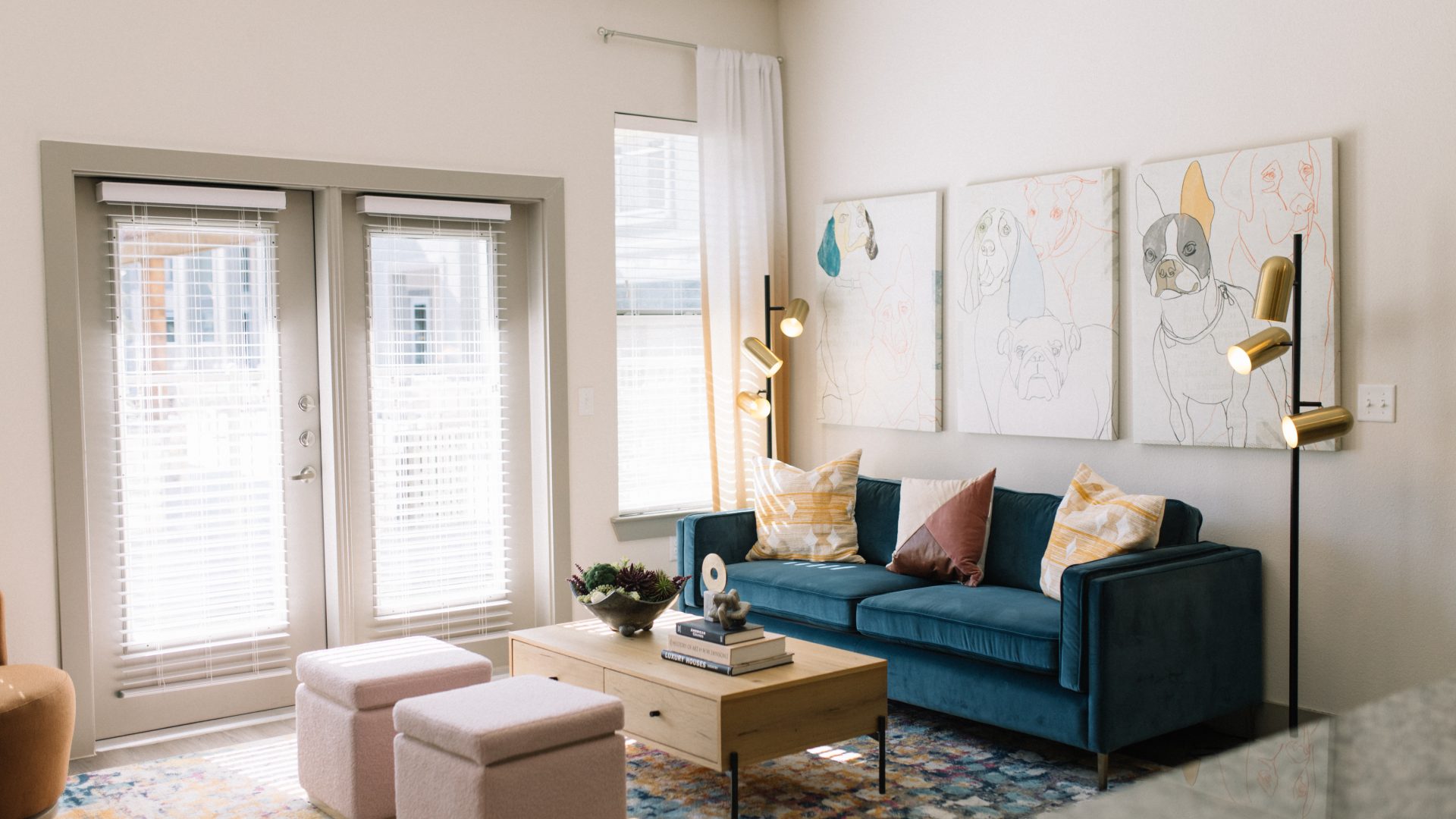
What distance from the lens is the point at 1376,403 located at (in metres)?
3.71

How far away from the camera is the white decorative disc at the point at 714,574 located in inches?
146

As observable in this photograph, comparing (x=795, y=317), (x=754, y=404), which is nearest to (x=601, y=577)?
(x=754, y=404)

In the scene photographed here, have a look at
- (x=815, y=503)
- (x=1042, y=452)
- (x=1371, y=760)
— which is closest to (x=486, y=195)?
(x=815, y=503)

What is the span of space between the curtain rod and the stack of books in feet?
9.51

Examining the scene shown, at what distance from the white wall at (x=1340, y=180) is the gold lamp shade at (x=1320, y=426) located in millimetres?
353

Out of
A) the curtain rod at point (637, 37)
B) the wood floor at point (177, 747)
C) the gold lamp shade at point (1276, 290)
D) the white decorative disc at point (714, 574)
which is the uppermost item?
the curtain rod at point (637, 37)

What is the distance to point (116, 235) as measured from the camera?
4.28 m

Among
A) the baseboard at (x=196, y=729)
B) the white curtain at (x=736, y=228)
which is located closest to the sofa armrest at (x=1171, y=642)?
the white curtain at (x=736, y=228)

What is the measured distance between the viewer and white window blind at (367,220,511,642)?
4855mm

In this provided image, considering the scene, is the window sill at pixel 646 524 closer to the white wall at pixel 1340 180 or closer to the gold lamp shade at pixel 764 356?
the gold lamp shade at pixel 764 356

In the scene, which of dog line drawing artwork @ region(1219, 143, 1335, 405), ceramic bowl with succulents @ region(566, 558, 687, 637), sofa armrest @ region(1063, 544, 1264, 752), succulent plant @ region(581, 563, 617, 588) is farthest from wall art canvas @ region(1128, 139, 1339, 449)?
succulent plant @ region(581, 563, 617, 588)

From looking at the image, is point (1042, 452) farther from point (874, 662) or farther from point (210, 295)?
point (210, 295)

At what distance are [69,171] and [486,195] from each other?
5.07 feet

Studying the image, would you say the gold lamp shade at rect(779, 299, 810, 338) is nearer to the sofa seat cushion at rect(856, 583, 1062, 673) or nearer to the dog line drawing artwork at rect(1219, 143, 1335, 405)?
the sofa seat cushion at rect(856, 583, 1062, 673)
